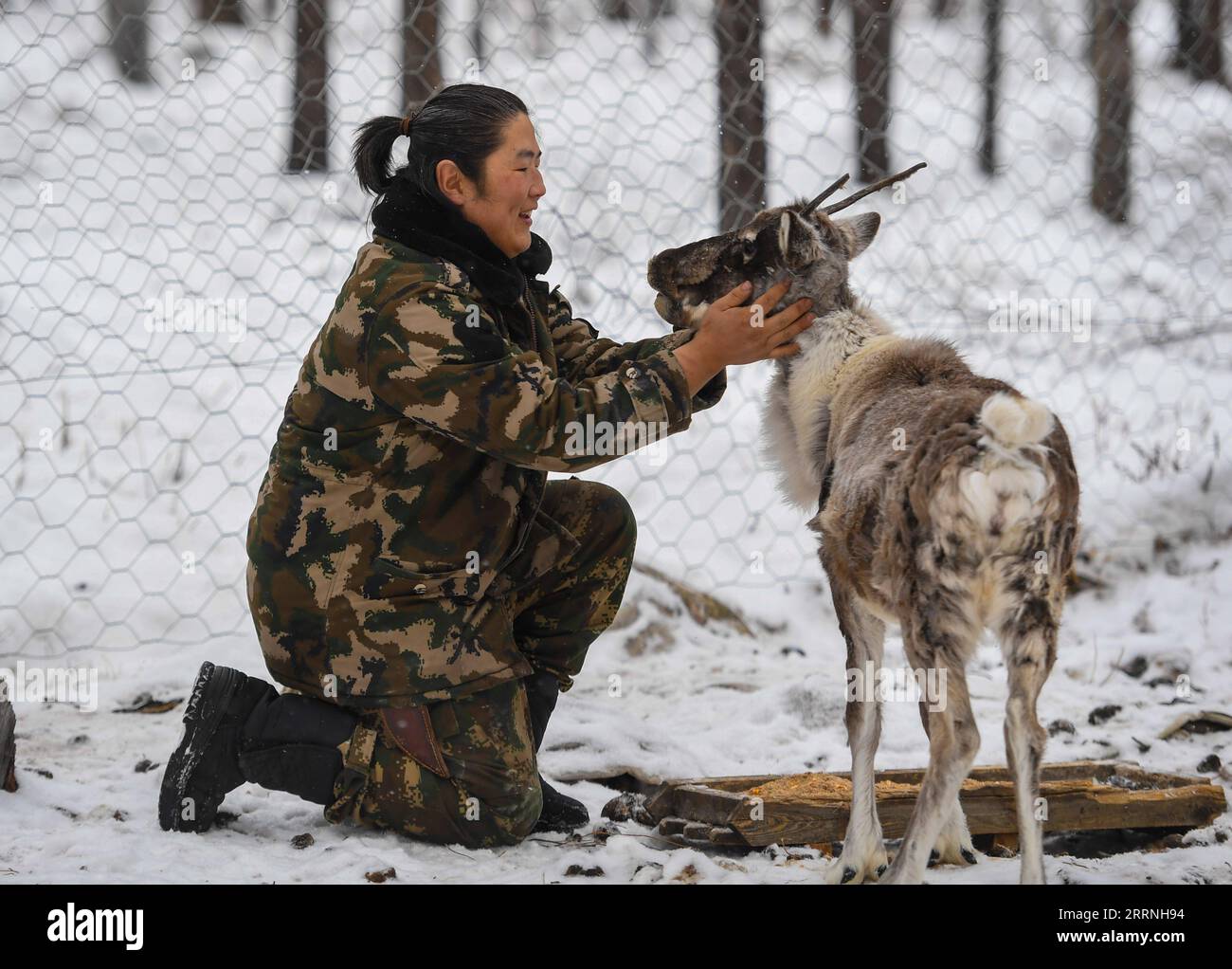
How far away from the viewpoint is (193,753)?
3.07 m

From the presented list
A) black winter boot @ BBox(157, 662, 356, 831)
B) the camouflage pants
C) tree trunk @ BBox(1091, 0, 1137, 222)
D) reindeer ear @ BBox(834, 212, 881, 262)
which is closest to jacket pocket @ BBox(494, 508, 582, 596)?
the camouflage pants

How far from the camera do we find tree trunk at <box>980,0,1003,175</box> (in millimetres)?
8227

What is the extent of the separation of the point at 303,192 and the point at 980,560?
23.1 ft

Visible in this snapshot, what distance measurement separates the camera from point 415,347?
9.34ft

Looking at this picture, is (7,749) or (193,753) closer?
(193,753)

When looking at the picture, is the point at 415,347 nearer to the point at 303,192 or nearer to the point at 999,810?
the point at 999,810

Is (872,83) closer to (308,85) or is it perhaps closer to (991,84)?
(991,84)

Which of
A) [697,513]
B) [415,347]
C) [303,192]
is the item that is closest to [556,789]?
[415,347]

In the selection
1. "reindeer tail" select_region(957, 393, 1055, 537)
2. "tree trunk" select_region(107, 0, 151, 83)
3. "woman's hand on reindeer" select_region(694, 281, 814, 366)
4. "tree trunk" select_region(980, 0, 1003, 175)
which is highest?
"tree trunk" select_region(107, 0, 151, 83)

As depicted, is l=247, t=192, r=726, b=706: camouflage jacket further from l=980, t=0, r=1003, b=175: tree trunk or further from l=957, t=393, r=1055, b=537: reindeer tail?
l=980, t=0, r=1003, b=175: tree trunk

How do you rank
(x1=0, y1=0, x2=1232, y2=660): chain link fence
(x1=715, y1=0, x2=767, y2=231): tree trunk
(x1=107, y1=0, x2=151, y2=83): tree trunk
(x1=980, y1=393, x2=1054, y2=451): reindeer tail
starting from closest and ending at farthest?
(x1=980, y1=393, x2=1054, y2=451): reindeer tail → (x1=0, y1=0, x2=1232, y2=660): chain link fence → (x1=715, y1=0, x2=767, y2=231): tree trunk → (x1=107, y1=0, x2=151, y2=83): tree trunk

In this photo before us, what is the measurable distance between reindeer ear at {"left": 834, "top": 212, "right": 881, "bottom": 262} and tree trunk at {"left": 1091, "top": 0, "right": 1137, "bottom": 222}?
5534mm

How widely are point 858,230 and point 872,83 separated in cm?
486

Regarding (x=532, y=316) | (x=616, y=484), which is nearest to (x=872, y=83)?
(x=616, y=484)
